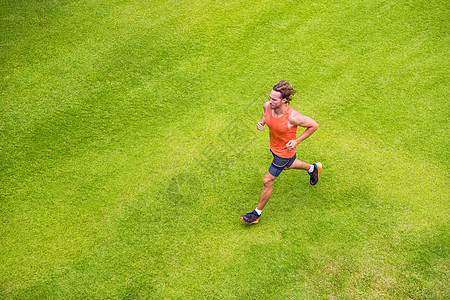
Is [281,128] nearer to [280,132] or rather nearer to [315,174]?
[280,132]

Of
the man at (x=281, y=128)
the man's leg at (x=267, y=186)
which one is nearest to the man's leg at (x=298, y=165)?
the man at (x=281, y=128)

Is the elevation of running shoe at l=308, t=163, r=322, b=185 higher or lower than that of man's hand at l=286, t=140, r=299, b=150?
lower

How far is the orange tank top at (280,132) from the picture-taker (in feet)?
12.0

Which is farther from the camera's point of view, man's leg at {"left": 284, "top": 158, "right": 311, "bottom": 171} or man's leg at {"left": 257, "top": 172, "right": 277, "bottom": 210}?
man's leg at {"left": 284, "top": 158, "right": 311, "bottom": 171}

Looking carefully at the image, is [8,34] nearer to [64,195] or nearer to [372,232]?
[64,195]

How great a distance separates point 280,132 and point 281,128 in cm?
6

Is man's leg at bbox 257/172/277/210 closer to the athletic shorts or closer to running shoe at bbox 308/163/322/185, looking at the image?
the athletic shorts

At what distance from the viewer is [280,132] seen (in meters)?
3.73

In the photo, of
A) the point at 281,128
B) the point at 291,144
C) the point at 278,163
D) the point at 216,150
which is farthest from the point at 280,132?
the point at 216,150

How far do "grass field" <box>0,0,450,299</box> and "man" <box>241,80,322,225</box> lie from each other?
635 millimetres

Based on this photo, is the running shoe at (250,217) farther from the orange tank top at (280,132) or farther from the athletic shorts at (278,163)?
the orange tank top at (280,132)

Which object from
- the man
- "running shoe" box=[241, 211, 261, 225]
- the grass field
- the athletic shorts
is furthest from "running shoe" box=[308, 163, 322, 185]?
"running shoe" box=[241, 211, 261, 225]

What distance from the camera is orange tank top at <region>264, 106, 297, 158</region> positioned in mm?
3664

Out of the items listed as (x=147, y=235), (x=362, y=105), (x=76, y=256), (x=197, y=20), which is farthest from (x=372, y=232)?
(x=197, y=20)
